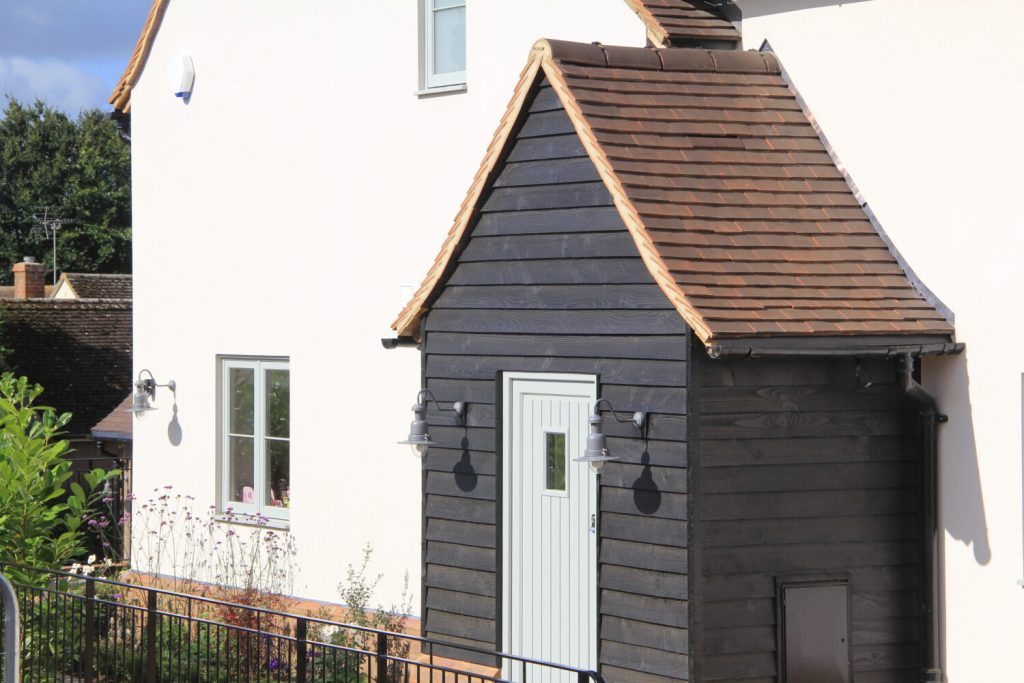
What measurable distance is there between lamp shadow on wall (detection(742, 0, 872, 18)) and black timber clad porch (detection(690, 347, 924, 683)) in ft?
9.01

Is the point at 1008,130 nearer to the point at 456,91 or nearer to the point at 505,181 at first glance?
the point at 505,181

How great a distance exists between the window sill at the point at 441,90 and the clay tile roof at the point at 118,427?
21.1 feet

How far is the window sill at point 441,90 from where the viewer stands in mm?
12586

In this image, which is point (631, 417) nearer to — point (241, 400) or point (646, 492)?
point (646, 492)

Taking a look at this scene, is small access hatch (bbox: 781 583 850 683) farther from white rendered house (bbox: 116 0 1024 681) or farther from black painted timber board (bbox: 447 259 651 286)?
black painted timber board (bbox: 447 259 651 286)

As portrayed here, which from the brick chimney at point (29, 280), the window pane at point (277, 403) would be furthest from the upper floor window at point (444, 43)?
the brick chimney at point (29, 280)

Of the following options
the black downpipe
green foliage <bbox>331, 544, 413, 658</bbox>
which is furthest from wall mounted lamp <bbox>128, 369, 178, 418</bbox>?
the black downpipe

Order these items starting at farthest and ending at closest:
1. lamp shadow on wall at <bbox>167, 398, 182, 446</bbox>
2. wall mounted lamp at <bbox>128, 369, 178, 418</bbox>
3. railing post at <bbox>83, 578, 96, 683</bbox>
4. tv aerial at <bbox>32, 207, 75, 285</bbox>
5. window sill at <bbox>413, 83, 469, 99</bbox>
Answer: tv aerial at <bbox>32, 207, 75, 285</bbox> < wall mounted lamp at <bbox>128, 369, 178, 418</bbox> < lamp shadow on wall at <bbox>167, 398, 182, 446</bbox> < window sill at <bbox>413, 83, 469, 99</bbox> < railing post at <bbox>83, 578, 96, 683</bbox>

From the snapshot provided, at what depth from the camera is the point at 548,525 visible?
1019cm

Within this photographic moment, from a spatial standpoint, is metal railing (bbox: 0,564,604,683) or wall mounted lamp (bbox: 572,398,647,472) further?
metal railing (bbox: 0,564,604,683)

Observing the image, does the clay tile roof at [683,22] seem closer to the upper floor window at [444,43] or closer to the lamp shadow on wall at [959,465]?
the upper floor window at [444,43]

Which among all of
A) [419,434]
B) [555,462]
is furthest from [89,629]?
[555,462]

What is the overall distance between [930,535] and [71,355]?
29.4 m

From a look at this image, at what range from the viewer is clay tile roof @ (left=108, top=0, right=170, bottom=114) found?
15.4 meters
